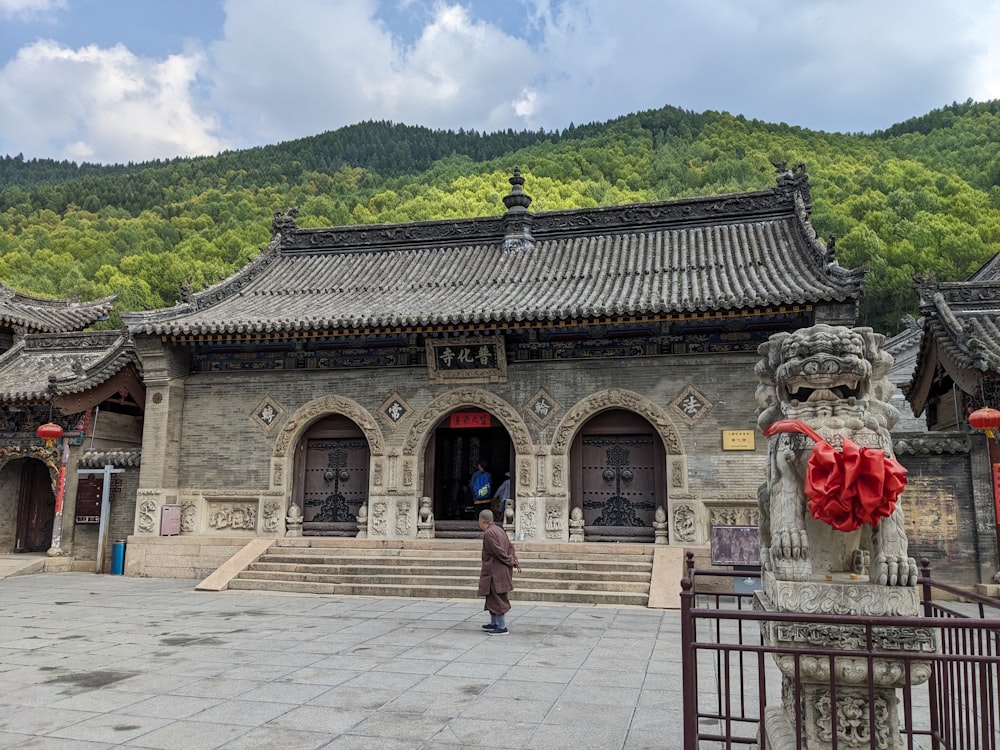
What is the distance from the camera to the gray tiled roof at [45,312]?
706 inches

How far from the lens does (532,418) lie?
1300 centimetres

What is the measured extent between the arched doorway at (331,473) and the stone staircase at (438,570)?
1.39 m

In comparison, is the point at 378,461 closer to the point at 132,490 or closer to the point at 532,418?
the point at 532,418

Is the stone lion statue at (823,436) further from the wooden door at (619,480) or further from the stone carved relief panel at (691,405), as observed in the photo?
the wooden door at (619,480)

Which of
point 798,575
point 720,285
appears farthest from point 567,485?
point 798,575

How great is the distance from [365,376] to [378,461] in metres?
1.60

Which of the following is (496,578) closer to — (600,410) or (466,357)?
(600,410)

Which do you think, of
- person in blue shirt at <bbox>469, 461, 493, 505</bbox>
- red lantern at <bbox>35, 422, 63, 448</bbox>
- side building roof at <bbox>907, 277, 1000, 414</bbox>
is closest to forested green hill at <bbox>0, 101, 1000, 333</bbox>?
side building roof at <bbox>907, 277, 1000, 414</bbox>

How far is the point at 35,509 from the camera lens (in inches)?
628

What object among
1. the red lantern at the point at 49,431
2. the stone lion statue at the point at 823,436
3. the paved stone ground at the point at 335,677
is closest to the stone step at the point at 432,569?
the paved stone ground at the point at 335,677

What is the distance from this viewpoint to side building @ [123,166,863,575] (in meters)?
12.1

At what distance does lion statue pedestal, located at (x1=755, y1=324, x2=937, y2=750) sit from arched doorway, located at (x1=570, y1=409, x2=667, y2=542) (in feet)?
28.6

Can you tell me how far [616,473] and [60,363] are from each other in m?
12.5

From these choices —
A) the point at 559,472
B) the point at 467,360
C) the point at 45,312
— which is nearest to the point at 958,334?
the point at 559,472
